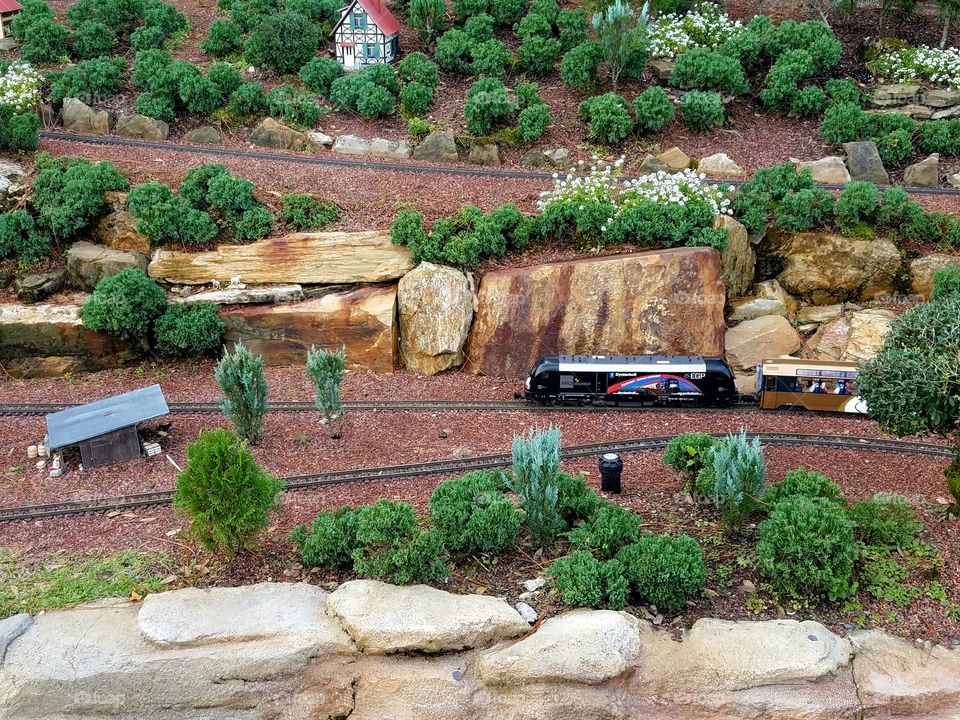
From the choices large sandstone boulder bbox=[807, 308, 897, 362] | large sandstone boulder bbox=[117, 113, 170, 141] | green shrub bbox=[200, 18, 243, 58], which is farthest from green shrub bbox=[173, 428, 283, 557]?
green shrub bbox=[200, 18, 243, 58]

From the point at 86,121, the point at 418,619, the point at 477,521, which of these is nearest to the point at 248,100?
the point at 86,121

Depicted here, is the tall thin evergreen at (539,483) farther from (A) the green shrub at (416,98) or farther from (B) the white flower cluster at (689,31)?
(B) the white flower cluster at (689,31)

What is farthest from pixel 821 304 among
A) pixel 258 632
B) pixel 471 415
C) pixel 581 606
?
pixel 258 632

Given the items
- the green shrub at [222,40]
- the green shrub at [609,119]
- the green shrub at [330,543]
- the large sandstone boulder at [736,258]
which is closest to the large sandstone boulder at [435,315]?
the large sandstone boulder at [736,258]

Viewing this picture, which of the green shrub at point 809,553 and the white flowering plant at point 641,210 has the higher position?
the white flowering plant at point 641,210

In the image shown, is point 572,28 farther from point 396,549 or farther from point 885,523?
point 396,549

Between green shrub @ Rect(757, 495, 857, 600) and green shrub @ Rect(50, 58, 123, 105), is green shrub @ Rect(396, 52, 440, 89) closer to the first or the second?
green shrub @ Rect(50, 58, 123, 105)
